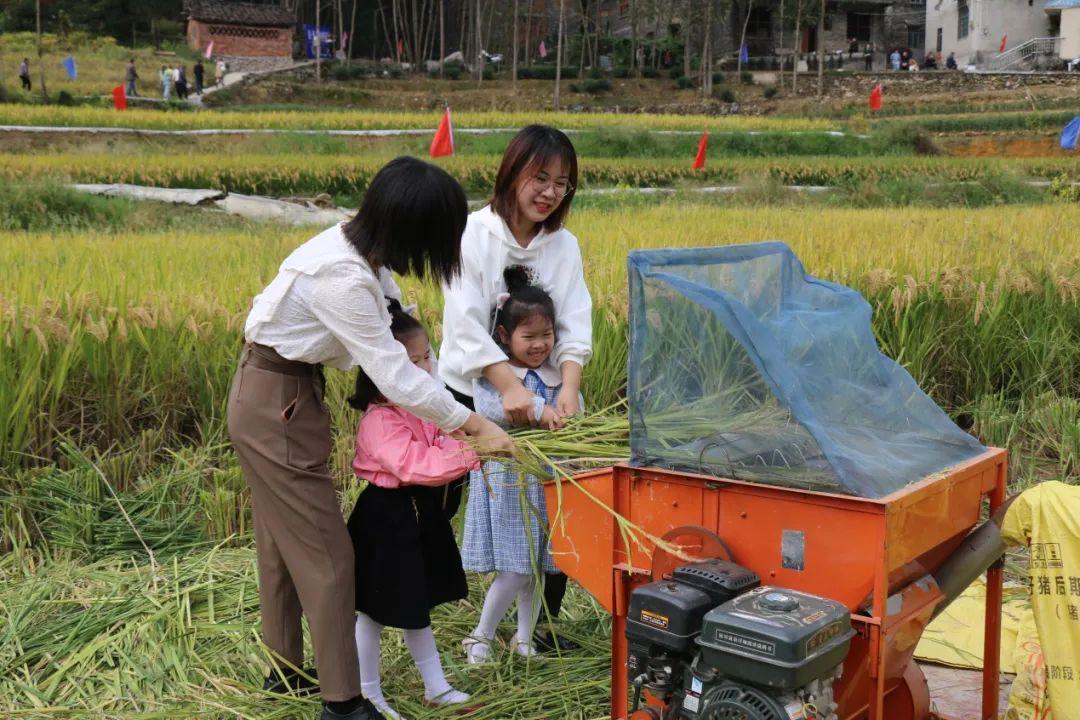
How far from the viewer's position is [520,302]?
277cm

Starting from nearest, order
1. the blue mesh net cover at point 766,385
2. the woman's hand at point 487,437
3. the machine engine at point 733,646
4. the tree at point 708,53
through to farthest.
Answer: the machine engine at point 733,646 → the blue mesh net cover at point 766,385 → the woman's hand at point 487,437 → the tree at point 708,53

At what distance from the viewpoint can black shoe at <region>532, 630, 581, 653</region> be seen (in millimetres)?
3023

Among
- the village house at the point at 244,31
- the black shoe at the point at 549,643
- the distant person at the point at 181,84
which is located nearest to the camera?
the black shoe at the point at 549,643

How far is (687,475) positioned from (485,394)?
0.77 meters

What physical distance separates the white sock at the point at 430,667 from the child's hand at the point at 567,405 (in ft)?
2.13

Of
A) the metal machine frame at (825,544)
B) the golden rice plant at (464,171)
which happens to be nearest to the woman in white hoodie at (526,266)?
the metal machine frame at (825,544)

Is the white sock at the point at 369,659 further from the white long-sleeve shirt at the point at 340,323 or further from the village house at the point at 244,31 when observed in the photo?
the village house at the point at 244,31

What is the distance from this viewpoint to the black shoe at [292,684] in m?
2.67

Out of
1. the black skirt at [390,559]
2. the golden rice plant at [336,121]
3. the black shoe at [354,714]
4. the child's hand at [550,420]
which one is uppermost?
the golden rice plant at [336,121]

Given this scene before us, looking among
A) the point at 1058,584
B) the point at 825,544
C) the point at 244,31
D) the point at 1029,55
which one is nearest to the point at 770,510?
the point at 825,544

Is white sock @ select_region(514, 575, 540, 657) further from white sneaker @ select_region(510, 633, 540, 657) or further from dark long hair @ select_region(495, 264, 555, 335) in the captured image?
dark long hair @ select_region(495, 264, 555, 335)

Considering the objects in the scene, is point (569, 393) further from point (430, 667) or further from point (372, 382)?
point (430, 667)

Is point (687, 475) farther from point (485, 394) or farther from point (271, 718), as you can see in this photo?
point (271, 718)

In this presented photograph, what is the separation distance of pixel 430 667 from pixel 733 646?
1.12m
